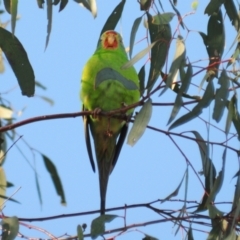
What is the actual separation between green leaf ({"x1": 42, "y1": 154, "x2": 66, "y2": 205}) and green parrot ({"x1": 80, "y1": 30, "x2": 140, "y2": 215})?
7.2 inches

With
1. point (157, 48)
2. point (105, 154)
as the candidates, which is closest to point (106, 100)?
point (105, 154)

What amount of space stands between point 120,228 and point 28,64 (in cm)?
56

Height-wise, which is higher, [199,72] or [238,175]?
[199,72]

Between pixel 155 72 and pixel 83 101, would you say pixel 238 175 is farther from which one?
pixel 83 101

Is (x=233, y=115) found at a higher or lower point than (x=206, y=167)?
higher

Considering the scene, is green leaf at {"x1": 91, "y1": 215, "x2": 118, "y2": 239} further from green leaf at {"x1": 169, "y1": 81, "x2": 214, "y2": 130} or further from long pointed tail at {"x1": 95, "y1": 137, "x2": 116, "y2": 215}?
long pointed tail at {"x1": 95, "y1": 137, "x2": 116, "y2": 215}

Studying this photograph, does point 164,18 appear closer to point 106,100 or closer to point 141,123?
point 141,123

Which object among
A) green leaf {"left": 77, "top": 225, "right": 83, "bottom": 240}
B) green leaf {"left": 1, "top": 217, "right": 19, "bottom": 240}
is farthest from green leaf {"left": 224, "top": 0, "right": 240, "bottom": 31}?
green leaf {"left": 1, "top": 217, "right": 19, "bottom": 240}

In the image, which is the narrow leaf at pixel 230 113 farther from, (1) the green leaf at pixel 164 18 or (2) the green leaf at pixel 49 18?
(2) the green leaf at pixel 49 18

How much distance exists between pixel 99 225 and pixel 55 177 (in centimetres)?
69

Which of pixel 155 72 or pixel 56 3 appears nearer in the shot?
pixel 155 72

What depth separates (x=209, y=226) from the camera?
213cm

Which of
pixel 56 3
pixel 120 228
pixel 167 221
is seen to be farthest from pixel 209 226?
pixel 56 3

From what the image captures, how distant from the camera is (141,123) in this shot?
1947 millimetres
